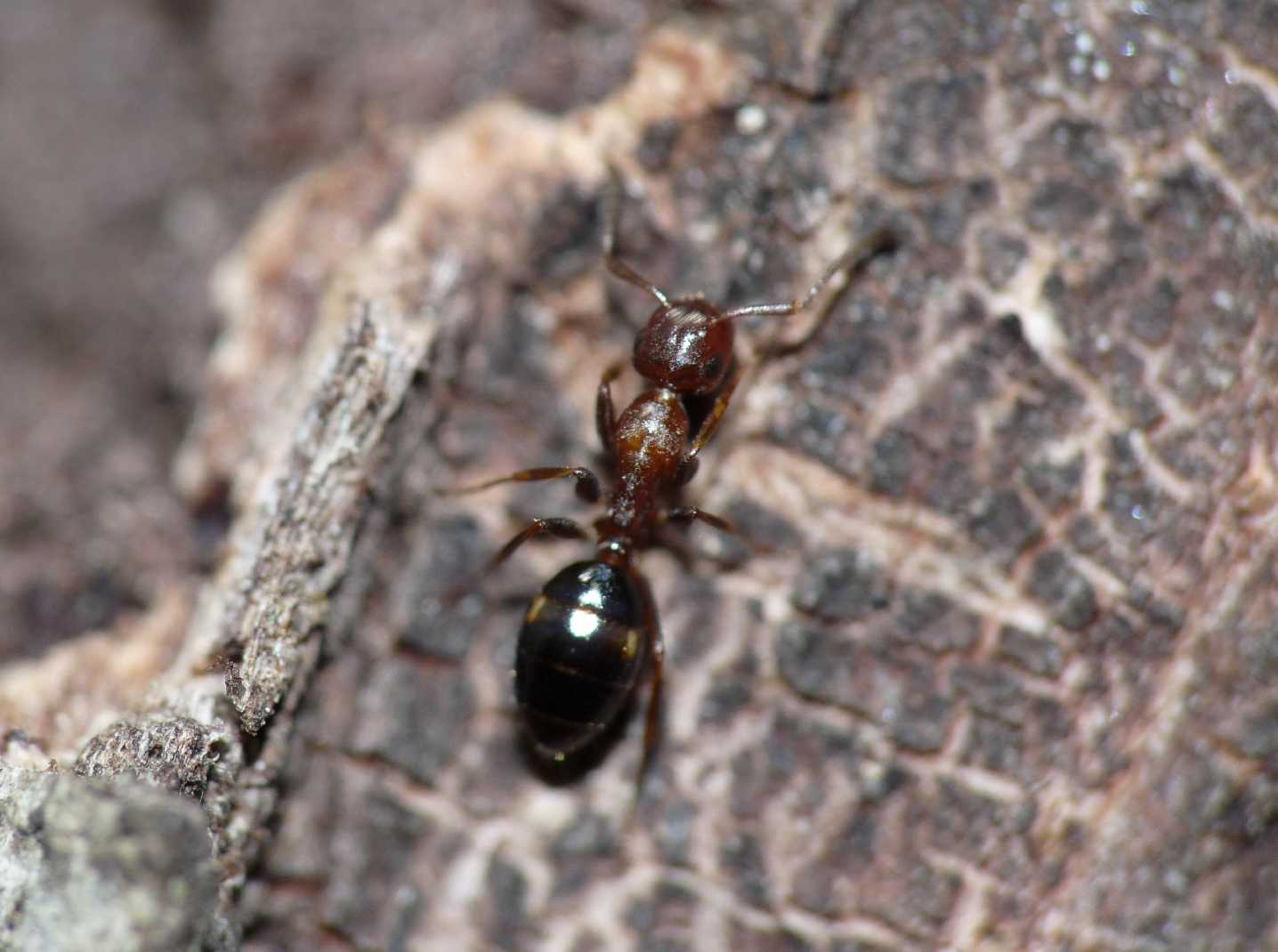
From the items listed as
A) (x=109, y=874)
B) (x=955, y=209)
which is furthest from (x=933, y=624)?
(x=109, y=874)

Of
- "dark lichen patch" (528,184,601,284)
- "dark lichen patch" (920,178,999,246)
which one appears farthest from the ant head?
"dark lichen patch" (920,178,999,246)

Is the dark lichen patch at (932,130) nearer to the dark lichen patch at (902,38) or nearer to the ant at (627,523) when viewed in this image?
the dark lichen patch at (902,38)

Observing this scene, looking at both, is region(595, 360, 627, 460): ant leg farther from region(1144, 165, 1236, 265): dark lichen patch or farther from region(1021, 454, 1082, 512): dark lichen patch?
region(1144, 165, 1236, 265): dark lichen patch

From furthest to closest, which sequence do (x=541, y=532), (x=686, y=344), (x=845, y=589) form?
(x=541, y=532), (x=686, y=344), (x=845, y=589)

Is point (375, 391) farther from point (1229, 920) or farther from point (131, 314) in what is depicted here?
point (1229, 920)

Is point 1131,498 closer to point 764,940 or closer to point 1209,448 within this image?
point 1209,448

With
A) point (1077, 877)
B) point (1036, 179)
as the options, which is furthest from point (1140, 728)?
point (1036, 179)
